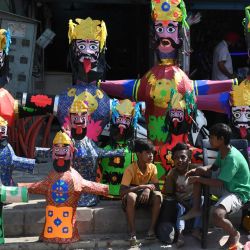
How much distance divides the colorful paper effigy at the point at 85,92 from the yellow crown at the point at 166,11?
543mm

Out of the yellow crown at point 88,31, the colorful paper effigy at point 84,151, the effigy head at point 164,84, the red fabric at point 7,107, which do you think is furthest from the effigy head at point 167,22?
the red fabric at point 7,107

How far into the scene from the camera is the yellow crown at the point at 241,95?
197 inches

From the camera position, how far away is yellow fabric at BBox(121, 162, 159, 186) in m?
4.59

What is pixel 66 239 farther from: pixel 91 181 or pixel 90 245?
pixel 91 181

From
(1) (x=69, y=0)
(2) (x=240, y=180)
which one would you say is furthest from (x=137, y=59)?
(2) (x=240, y=180)

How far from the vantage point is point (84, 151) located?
4.80m

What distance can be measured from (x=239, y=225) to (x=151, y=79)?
5.10 feet

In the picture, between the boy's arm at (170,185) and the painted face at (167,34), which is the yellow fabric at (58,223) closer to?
the boy's arm at (170,185)

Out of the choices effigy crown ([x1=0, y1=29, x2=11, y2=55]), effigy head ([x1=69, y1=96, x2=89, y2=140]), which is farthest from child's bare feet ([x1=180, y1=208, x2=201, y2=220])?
effigy crown ([x1=0, y1=29, x2=11, y2=55])

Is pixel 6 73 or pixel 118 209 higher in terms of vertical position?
pixel 6 73

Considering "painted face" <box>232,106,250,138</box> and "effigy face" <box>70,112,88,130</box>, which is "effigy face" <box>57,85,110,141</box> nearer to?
"effigy face" <box>70,112,88,130</box>

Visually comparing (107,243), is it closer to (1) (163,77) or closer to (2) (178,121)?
(2) (178,121)

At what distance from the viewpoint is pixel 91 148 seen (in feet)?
15.9

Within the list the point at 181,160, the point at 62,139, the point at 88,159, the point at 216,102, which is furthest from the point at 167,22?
the point at 62,139
